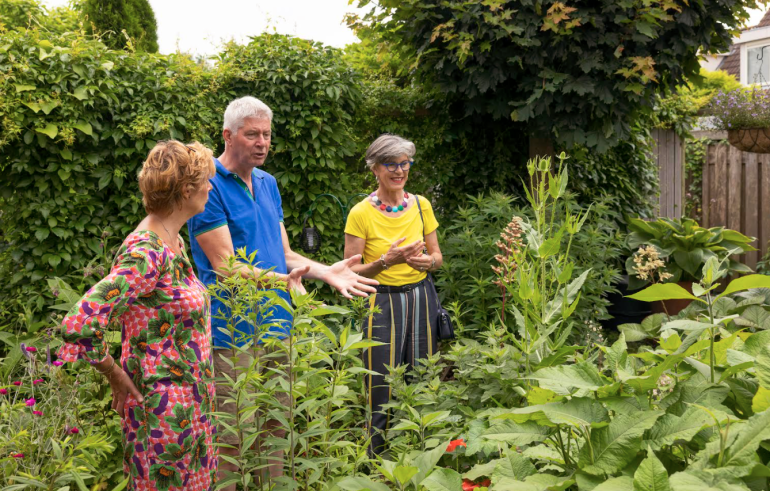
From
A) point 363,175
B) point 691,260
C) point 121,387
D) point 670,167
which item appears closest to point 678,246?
point 691,260

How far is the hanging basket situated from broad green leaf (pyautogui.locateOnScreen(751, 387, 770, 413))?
6.67m

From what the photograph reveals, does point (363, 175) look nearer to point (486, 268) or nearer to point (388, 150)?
point (486, 268)

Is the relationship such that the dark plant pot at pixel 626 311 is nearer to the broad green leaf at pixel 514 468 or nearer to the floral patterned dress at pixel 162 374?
the floral patterned dress at pixel 162 374

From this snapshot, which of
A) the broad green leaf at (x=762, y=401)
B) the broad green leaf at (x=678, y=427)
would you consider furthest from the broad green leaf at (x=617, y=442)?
the broad green leaf at (x=762, y=401)

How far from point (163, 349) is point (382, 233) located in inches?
58.2

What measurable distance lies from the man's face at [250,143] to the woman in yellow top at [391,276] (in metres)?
0.76

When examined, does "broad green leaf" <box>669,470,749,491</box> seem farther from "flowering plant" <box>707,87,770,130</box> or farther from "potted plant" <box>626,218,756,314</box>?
"flowering plant" <box>707,87,770,130</box>

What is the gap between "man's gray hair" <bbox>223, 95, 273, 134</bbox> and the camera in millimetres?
2508

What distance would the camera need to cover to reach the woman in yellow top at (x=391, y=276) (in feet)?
10.1

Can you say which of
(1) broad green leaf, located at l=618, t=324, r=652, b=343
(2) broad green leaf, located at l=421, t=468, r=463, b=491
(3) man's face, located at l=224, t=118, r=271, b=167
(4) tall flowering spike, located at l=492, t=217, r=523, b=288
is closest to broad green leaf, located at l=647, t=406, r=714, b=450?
(2) broad green leaf, located at l=421, t=468, r=463, b=491

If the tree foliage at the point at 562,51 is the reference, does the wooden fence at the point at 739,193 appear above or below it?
below

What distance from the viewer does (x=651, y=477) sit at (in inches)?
27.2

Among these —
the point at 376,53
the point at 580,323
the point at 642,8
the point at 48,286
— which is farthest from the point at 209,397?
the point at 376,53

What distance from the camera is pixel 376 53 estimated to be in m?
5.86
